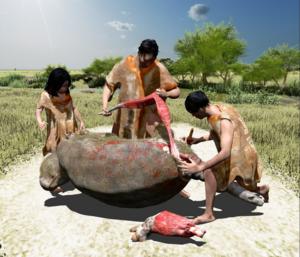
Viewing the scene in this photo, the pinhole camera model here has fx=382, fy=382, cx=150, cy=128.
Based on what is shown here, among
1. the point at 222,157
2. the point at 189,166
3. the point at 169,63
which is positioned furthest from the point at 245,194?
the point at 169,63

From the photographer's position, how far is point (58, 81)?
18.0 feet

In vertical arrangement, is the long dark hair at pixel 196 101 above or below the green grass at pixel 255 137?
above

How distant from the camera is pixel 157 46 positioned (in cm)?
498

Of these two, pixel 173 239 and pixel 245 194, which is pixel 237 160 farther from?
pixel 173 239

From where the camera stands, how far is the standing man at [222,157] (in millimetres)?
4285

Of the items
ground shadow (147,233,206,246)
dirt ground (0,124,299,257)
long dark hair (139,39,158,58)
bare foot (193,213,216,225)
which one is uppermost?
long dark hair (139,39,158,58)

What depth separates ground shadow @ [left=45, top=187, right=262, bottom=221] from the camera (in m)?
4.82

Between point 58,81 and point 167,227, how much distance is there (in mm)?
2684

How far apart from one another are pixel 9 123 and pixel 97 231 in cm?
822

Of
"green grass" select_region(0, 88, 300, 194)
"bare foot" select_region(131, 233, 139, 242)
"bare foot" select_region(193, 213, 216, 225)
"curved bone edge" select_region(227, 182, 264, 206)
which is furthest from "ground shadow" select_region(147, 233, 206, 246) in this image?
"green grass" select_region(0, 88, 300, 194)

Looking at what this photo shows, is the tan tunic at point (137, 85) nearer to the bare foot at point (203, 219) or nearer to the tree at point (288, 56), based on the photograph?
the bare foot at point (203, 219)

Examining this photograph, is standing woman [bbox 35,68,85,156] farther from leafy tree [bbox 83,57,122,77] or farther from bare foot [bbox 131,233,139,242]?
leafy tree [bbox 83,57,122,77]

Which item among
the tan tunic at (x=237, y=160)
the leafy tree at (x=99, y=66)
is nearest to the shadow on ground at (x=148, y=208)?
the tan tunic at (x=237, y=160)

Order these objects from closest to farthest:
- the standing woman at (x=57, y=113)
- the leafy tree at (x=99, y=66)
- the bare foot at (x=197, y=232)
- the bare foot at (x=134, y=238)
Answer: the bare foot at (x=197, y=232), the bare foot at (x=134, y=238), the standing woman at (x=57, y=113), the leafy tree at (x=99, y=66)
